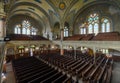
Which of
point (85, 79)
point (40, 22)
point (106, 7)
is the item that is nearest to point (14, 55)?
point (40, 22)

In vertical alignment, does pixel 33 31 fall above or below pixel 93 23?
below

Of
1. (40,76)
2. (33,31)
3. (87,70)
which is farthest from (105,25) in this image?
(33,31)

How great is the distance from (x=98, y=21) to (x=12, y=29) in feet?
64.9

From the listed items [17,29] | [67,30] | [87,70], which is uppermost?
[17,29]

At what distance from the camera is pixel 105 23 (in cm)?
1950

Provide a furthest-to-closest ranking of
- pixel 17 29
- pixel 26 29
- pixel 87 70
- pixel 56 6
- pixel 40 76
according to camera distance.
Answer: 1. pixel 26 29
2. pixel 17 29
3. pixel 56 6
4. pixel 87 70
5. pixel 40 76

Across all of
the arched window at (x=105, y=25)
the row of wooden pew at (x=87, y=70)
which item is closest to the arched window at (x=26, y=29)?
the row of wooden pew at (x=87, y=70)

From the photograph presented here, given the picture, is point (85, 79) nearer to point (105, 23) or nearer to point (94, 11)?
point (105, 23)

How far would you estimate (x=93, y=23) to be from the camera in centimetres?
2128

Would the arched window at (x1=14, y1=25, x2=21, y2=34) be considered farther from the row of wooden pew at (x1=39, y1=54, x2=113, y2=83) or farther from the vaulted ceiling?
the row of wooden pew at (x1=39, y1=54, x2=113, y2=83)

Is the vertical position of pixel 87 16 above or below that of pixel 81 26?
above

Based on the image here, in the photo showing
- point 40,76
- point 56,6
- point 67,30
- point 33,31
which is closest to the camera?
point 40,76

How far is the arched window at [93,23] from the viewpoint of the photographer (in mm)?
20812

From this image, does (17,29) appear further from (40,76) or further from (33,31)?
(40,76)
